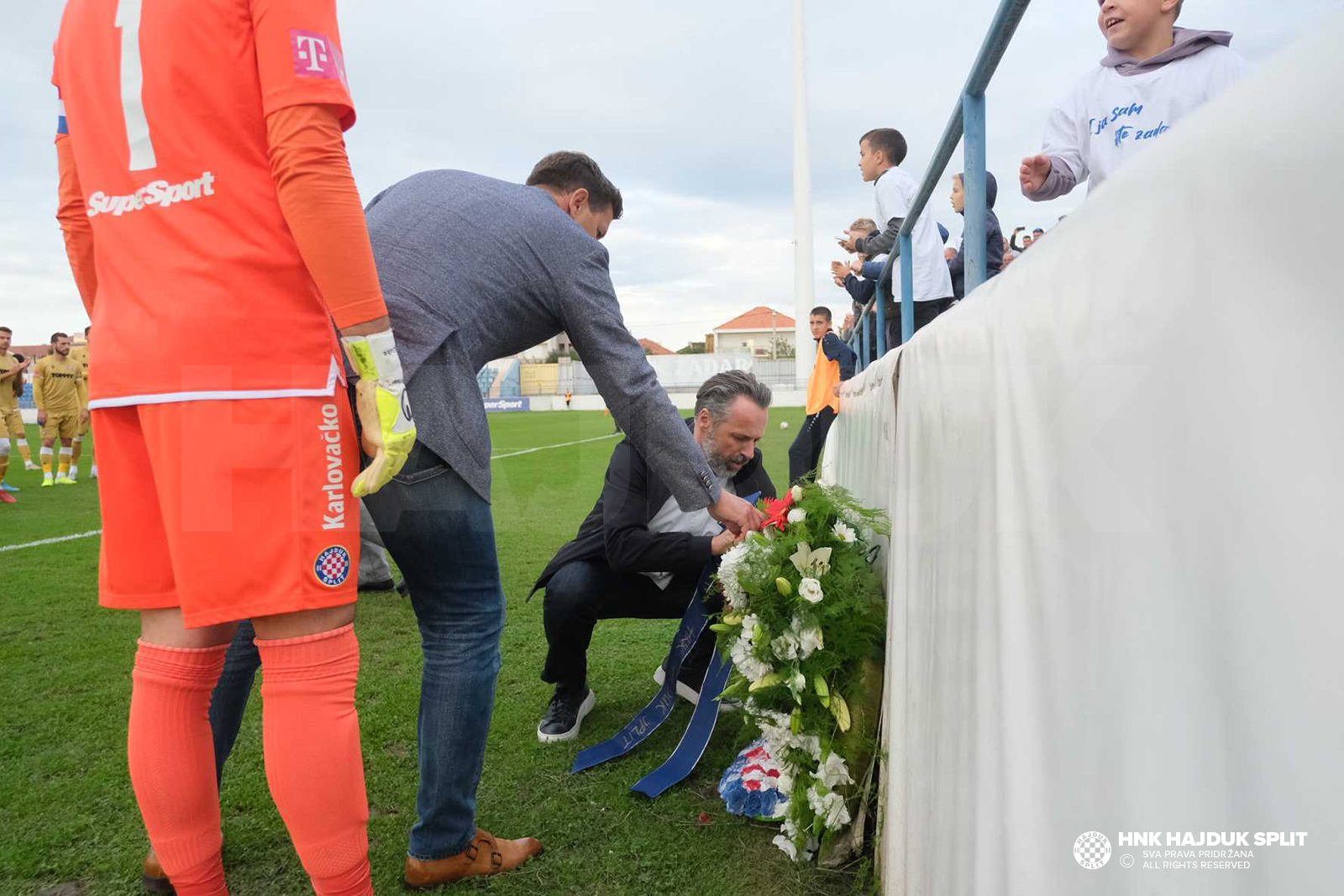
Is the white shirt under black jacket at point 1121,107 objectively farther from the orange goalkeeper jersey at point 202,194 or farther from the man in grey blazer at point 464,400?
the orange goalkeeper jersey at point 202,194

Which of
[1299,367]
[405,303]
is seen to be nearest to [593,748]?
[405,303]

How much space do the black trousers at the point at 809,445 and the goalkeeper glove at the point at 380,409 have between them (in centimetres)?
589

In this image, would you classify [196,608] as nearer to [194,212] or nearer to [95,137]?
[194,212]

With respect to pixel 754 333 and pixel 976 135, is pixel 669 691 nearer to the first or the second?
pixel 976 135

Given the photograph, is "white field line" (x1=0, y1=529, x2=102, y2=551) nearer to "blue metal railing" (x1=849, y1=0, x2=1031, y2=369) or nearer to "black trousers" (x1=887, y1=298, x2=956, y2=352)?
"black trousers" (x1=887, y1=298, x2=956, y2=352)

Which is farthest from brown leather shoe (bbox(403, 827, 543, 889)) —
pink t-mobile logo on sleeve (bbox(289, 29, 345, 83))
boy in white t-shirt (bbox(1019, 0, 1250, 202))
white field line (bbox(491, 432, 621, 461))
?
white field line (bbox(491, 432, 621, 461))

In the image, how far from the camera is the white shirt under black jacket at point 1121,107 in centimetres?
209

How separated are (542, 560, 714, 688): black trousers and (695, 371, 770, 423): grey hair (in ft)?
→ 1.83

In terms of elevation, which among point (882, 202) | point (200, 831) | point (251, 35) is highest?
point (882, 202)

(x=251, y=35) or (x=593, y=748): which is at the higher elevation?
(x=251, y=35)

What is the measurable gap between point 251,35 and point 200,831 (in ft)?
4.25

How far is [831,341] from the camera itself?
22.9 feet

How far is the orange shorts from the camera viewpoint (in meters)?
1.30

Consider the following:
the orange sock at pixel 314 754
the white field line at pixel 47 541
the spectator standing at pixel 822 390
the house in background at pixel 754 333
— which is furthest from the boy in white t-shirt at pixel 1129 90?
the house in background at pixel 754 333
